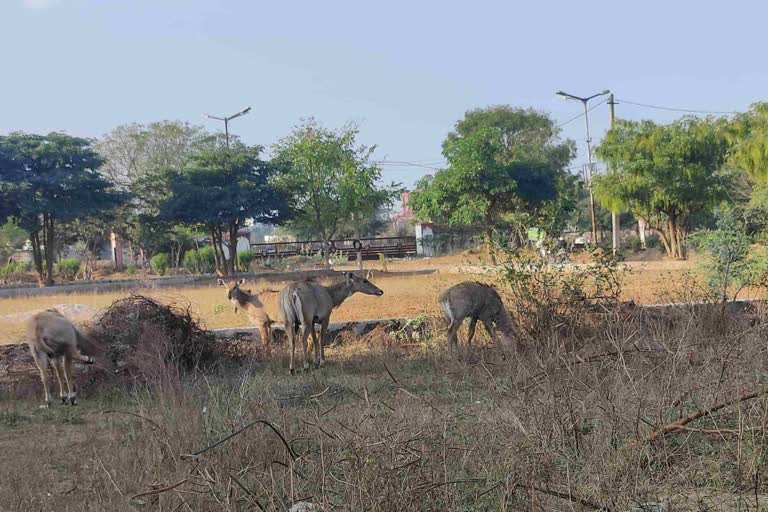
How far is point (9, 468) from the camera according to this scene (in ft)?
21.7

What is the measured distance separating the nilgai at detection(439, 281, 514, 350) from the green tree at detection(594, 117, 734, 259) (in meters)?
25.6

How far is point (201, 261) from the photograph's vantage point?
43.7 m

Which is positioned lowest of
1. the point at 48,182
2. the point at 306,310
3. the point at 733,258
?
the point at 306,310

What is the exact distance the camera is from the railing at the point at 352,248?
168 ft

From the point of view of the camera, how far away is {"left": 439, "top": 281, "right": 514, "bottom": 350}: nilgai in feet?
38.4

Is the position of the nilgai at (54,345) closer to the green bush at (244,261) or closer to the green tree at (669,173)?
the green tree at (669,173)

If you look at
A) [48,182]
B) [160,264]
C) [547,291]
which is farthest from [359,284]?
[160,264]

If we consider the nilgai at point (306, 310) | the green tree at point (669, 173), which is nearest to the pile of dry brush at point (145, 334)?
the nilgai at point (306, 310)

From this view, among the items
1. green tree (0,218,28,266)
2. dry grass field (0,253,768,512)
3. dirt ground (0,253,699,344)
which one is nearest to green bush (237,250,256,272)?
green tree (0,218,28,266)

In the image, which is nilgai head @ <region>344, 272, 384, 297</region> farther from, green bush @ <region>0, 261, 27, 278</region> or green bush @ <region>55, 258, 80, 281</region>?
green bush @ <region>0, 261, 27, 278</region>

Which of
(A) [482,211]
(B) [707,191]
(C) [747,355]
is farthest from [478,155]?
(C) [747,355]

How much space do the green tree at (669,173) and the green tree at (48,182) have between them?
23.2 m

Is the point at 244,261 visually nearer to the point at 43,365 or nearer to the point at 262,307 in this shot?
the point at 262,307

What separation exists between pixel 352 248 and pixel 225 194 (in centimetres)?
1795
